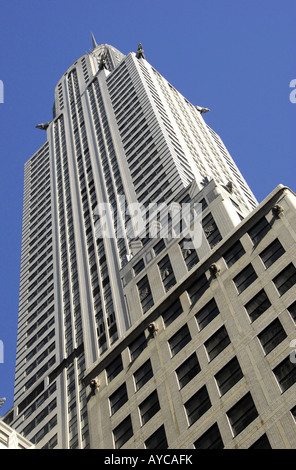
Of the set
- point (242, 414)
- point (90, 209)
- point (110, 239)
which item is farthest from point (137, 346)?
point (90, 209)

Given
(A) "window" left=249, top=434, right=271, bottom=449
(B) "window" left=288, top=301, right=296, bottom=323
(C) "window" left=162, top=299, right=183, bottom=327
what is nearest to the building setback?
(C) "window" left=162, top=299, right=183, bottom=327

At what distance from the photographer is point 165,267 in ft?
158

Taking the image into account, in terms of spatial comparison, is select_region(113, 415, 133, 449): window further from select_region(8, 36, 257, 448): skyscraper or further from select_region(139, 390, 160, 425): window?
select_region(8, 36, 257, 448): skyscraper

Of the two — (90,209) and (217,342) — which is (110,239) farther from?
(217,342)

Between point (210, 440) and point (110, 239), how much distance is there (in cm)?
4912

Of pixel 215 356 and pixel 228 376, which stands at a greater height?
pixel 215 356

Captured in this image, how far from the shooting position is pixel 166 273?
47.8 meters

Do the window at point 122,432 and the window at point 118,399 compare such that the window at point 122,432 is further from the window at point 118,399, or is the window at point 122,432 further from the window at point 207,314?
the window at point 207,314

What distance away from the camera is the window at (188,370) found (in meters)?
37.5

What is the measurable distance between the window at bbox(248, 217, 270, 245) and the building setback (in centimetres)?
77

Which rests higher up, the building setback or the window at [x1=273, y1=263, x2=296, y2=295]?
the building setback

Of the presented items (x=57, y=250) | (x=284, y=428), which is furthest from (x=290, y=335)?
(x=57, y=250)

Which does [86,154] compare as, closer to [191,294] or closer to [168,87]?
[168,87]

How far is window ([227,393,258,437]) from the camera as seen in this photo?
32844mm
